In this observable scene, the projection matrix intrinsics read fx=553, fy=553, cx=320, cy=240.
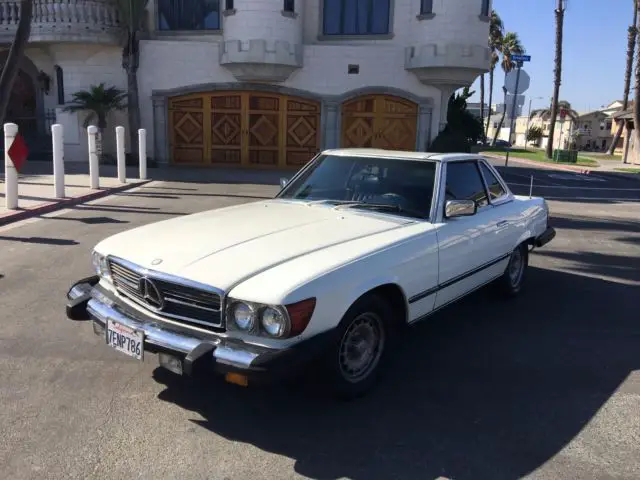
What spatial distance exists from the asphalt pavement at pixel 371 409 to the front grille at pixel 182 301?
53 cm

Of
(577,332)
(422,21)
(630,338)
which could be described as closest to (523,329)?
(577,332)

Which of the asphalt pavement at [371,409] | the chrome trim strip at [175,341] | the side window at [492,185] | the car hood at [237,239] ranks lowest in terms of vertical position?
the asphalt pavement at [371,409]

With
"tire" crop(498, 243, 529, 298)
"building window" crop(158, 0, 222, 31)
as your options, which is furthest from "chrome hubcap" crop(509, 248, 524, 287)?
"building window" crop(158, 0, 222, 31)

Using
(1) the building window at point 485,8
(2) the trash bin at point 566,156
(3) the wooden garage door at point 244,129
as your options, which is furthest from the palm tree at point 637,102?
(3) the wooden garage door at point 244,129

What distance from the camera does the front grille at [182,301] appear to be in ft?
9.87

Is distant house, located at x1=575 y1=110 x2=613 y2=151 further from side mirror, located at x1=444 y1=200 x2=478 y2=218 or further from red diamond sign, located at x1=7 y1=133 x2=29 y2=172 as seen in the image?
side mirror, located at x1=444 y1=200 x2=478 y2=218

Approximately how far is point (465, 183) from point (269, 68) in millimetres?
15030

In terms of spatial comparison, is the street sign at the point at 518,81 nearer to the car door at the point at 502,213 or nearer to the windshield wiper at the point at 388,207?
the car door at the point at 502,213

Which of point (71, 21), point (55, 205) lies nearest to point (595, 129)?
point (71, 21)

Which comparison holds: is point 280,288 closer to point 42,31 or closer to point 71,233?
point 71,233

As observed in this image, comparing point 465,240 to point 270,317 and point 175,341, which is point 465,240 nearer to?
point 270,317

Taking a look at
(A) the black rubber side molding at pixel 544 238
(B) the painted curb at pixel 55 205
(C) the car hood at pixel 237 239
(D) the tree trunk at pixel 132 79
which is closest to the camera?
(C) the car hood at pixel 237 239

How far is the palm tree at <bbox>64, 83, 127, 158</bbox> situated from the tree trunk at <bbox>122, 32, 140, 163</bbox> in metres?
0.32

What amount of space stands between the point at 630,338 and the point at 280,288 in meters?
3.48
